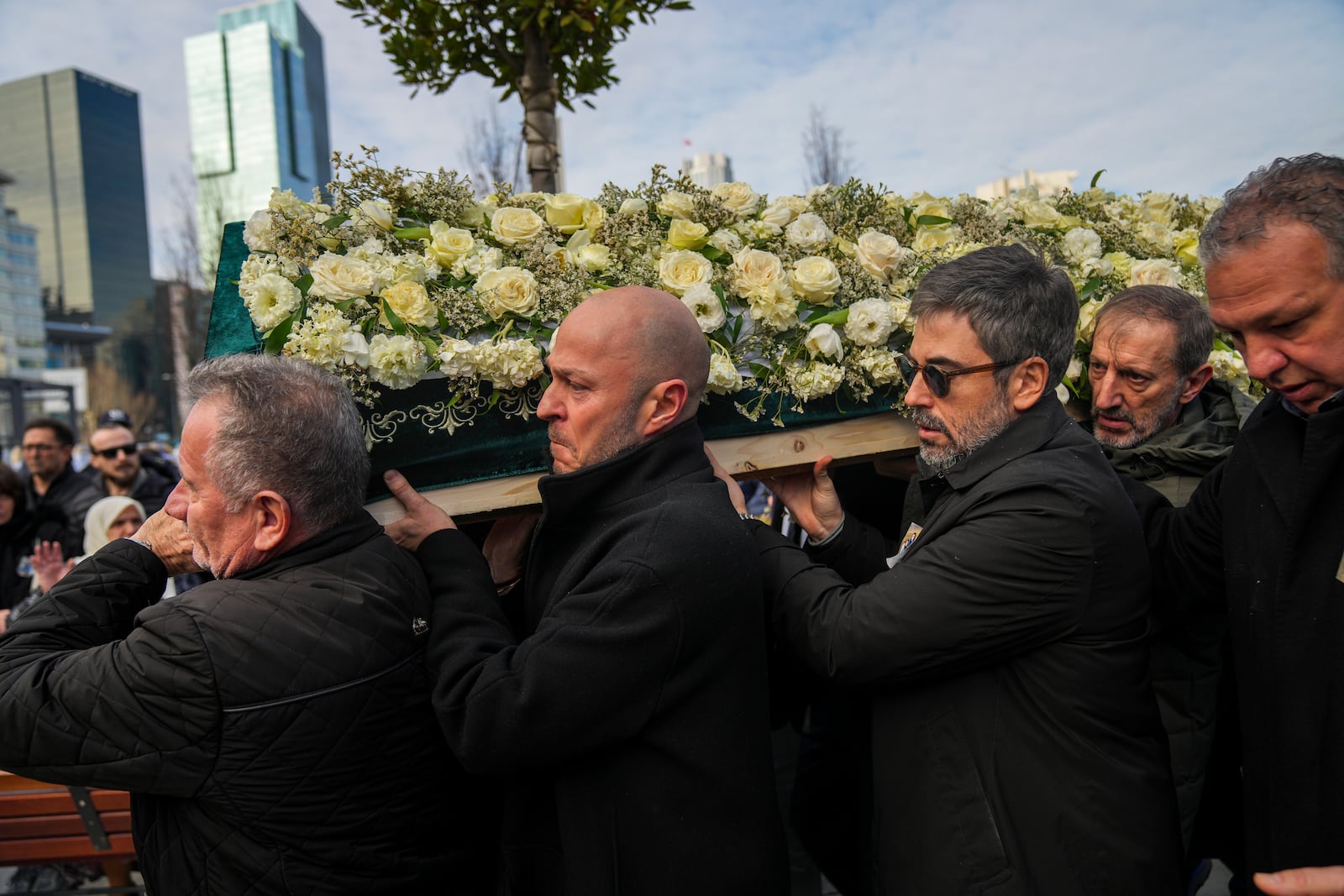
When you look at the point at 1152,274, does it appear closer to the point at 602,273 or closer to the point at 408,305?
the point at 602,273

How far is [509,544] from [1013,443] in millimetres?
1425

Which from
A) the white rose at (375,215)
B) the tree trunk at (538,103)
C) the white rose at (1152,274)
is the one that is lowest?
the white rose at (1152,274)

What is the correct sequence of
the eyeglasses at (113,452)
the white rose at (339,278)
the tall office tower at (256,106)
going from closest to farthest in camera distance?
1. the white rose at (339,278)
2. the eyeglasses at (113,452)
3. the tall office tower at (256,106)

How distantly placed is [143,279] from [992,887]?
92.7 meters

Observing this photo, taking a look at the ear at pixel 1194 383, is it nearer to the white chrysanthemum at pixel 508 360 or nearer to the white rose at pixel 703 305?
the white rose at pixel 703 305

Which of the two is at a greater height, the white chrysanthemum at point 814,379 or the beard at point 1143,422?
the white chrysanthemum at point 814,379

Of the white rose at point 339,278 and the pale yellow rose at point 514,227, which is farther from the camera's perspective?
the pale yellow rose at point 514,227

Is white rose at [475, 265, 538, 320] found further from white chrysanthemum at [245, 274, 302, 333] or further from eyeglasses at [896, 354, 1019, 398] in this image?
eyeglasses at [896, 354, 1019, 398]

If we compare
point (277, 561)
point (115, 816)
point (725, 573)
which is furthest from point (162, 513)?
point (115, 816)

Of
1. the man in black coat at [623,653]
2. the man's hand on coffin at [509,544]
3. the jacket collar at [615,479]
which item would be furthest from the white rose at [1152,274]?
Answer: the man's hand on coffin at [509,544]

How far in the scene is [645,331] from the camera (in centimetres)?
187

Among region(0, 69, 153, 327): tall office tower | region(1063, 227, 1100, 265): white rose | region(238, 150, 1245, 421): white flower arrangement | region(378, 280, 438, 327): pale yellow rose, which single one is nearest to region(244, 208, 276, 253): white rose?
region(238, 150, 1245, 421): white flower arrangement

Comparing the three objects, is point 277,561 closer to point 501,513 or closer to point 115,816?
point 501,513

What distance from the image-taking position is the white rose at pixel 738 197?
9.04 feet
